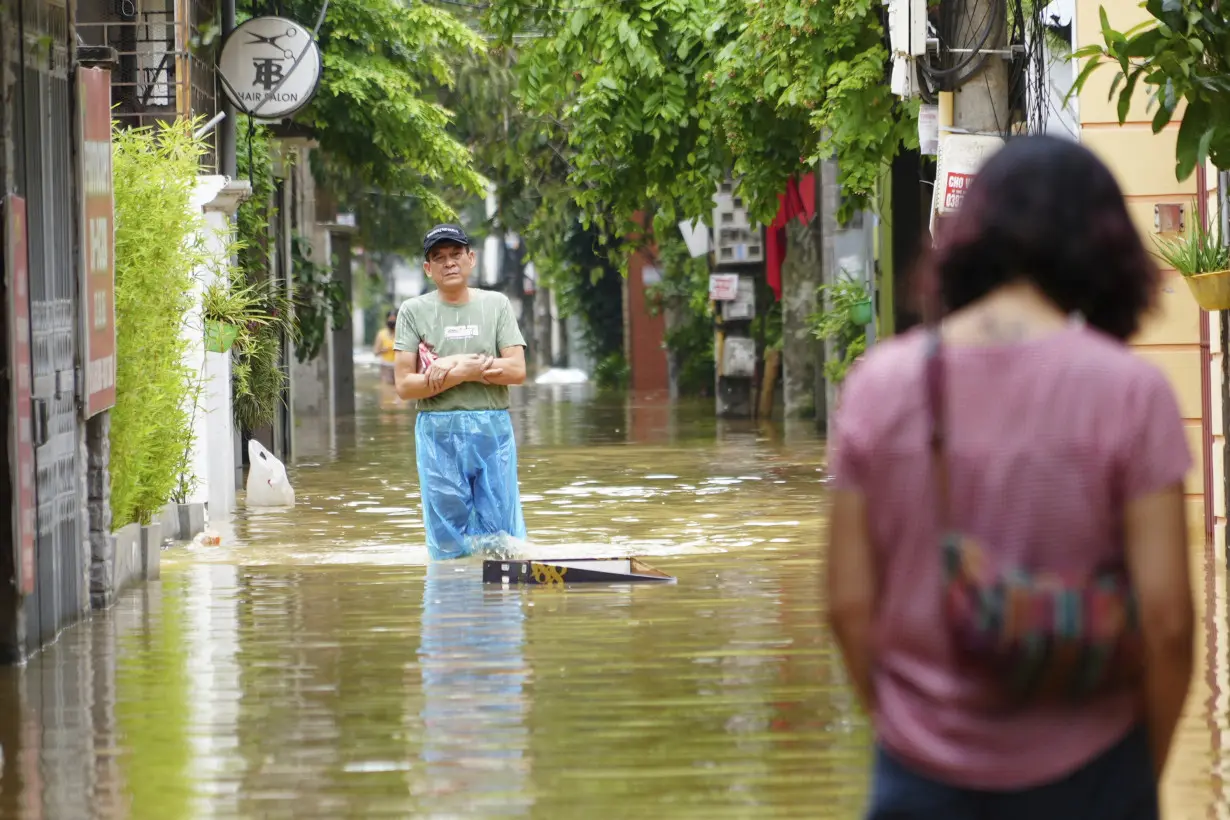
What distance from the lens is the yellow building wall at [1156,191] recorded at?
12359mm

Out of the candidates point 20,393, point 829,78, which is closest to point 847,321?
point 829,78

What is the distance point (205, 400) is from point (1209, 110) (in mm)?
9299

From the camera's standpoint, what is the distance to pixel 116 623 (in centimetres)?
956

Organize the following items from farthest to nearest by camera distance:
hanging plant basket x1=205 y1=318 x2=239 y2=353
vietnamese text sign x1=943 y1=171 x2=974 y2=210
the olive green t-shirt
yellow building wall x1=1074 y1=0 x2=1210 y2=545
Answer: hanging plant basket x1=205 y1=318 x2=239 y2=353
yellow building wall x1=1074 y1=0 x2=1210 y2=545
the olive green t-shirt
vietnamese text sign x1=943 y1=171 x2=974 y2=210

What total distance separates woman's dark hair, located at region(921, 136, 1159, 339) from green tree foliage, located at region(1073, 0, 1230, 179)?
4.18 m

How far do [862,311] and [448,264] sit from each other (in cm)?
1073

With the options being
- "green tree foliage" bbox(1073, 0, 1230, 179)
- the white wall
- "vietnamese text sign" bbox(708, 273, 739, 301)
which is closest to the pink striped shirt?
"green tree foliage" bbox(1073, 0, 1230, 179)

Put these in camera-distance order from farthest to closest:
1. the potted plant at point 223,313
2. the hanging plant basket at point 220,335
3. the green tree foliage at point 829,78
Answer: the green tree foliage at point 829,78 → the hanging plant basket at point 220,335 → the potted plant at point 223,313

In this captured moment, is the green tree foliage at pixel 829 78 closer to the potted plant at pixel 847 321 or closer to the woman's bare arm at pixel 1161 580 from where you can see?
the potted plant at pixel 847 321

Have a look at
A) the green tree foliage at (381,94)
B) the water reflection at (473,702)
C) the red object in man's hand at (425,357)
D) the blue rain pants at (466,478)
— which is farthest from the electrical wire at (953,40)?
the green tree foliage at (381,94)

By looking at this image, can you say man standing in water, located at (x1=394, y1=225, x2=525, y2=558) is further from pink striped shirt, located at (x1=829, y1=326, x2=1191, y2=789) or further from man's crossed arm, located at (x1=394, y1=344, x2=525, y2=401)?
pink striped shirt, located at (x1=829, y1=326, x2=1191, y2=789)

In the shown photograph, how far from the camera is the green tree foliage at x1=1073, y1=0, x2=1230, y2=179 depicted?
7102 millimetres

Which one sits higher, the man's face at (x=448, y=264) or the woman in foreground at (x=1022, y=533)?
the man's face at (x=448, y=264)

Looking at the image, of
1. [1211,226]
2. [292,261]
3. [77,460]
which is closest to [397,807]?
[77,460]
